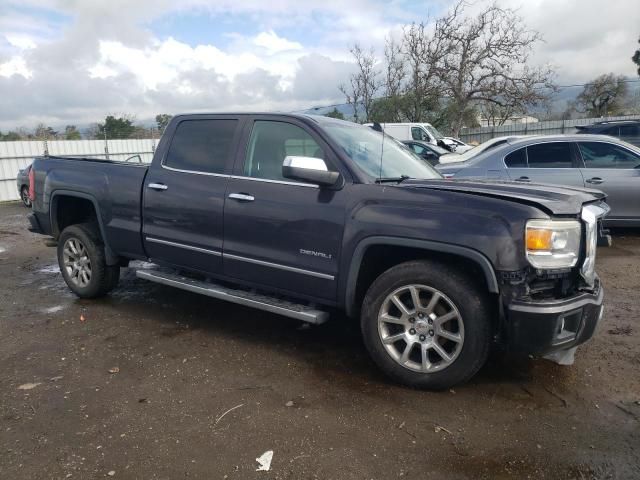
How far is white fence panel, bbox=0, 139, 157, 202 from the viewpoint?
18.6 metres

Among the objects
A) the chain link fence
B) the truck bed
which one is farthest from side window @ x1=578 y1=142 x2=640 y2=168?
the chain link fence

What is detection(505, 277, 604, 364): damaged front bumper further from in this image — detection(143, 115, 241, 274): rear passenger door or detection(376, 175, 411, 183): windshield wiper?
detection(143, 115, 241, 274): rear passenger door

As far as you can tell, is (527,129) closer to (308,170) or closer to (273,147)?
(273,147)

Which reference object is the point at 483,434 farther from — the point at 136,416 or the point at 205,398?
the point at 136,416

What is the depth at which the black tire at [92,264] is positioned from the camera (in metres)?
5.34

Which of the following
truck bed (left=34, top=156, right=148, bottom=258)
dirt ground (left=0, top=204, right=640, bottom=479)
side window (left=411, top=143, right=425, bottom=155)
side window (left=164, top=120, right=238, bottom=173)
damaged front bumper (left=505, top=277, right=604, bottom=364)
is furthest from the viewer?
side window (left=411, top=143, right=425, bottom=155)

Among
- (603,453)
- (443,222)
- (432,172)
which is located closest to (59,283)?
(432,172)

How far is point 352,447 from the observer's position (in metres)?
2.86

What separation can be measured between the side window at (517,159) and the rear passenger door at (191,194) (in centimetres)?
487

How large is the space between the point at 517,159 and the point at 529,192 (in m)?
4.70

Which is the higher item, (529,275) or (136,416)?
(529,275)

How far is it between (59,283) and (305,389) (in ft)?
14.0

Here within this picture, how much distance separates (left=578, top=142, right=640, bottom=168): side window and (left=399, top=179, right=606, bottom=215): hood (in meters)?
4.33

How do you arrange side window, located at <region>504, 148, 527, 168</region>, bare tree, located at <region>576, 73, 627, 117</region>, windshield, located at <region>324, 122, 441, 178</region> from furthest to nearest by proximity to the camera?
bare tree, located at <region>576, 73, 627, 117</region>
side window, located at <region>504, 148, 527, 168</region>
windshield, located at <region>324, 122, 441, 178</region>
